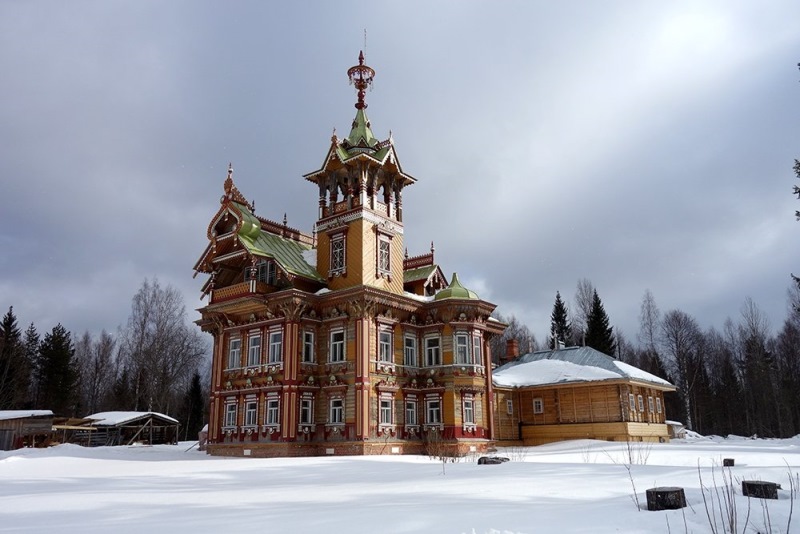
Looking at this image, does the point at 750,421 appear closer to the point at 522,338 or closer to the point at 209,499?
the point at 522,338

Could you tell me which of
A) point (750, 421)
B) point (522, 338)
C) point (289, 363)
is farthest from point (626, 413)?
point (522, 338)

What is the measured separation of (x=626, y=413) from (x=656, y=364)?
30.3m

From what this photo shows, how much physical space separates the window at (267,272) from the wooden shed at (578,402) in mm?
14689

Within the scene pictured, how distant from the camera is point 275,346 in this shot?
3194cm

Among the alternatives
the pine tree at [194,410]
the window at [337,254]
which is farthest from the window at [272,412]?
the pine tree at [194,410]

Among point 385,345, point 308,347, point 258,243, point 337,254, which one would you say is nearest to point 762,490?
point 385,345

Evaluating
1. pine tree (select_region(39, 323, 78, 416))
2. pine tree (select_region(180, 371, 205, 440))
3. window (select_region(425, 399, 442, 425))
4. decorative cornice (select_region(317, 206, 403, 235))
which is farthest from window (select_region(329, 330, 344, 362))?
pine tree (select_region(39, 323, 78, 416))

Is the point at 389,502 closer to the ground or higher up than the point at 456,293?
closer to the ground

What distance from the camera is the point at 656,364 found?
209ft

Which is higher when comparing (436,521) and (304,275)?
(304,275)

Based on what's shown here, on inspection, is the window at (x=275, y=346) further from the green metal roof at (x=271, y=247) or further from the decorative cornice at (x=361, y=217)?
the decorative cornice at (x=361, y=217)

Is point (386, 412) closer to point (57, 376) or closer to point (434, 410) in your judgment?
point (434, 410)

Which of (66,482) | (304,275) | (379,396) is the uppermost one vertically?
(304,275)

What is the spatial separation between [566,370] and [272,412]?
1863 centimetres
